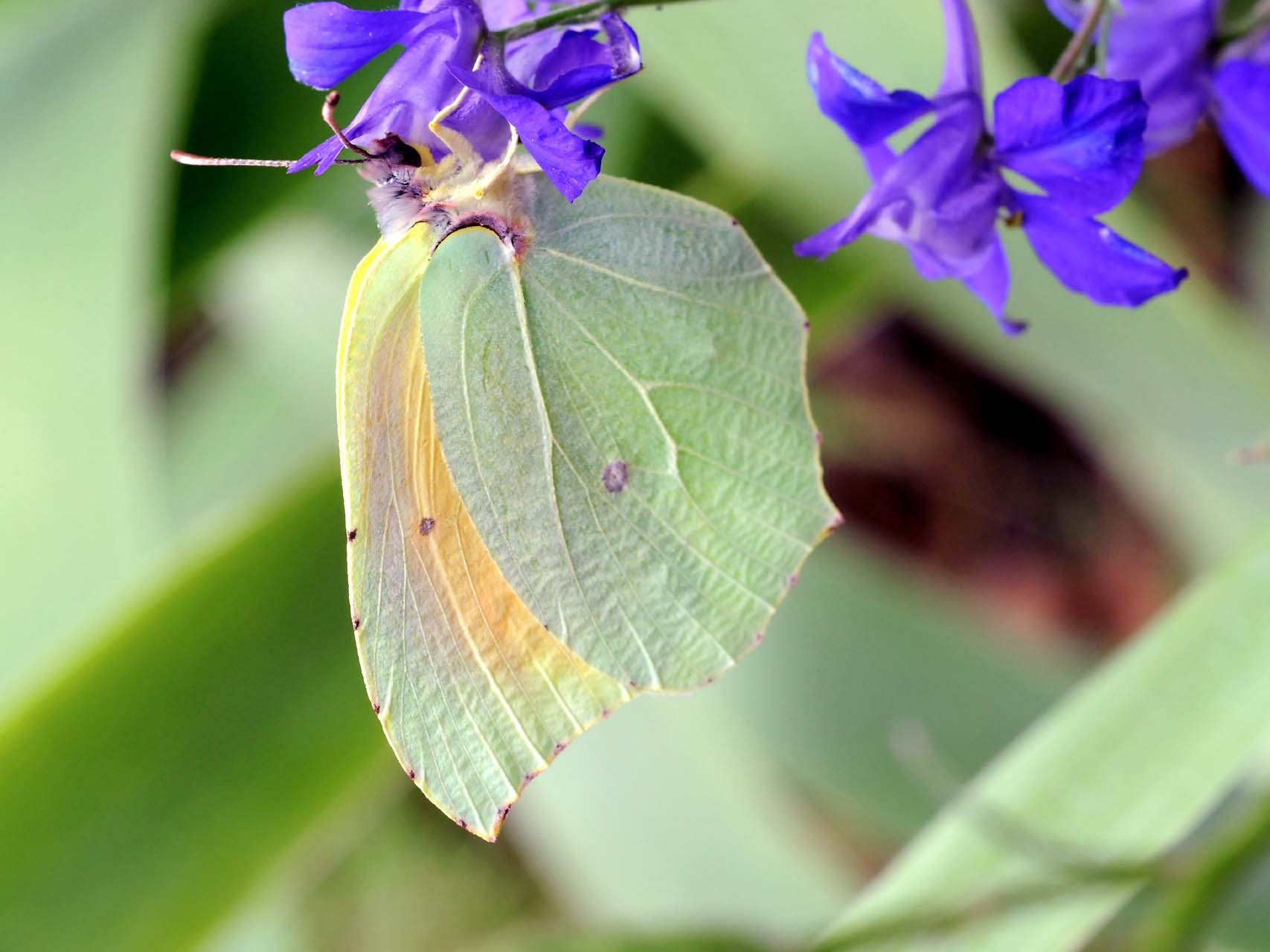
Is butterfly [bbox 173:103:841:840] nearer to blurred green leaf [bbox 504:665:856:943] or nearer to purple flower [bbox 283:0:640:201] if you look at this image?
purple flower [bbox 283:0:640:201]

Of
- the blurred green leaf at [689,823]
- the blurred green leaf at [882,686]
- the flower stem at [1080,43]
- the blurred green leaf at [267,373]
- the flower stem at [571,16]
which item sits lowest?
the blurred green leaf at [689,823]

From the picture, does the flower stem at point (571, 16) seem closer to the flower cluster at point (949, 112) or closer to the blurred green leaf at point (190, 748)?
the flower cluster at point (949, 112)

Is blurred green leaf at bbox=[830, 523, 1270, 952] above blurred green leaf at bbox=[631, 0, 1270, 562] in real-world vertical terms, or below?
below

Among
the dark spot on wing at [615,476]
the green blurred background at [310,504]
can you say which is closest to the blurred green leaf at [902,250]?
the green blurred background at [310,504]

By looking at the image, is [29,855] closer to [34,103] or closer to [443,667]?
[443,667]

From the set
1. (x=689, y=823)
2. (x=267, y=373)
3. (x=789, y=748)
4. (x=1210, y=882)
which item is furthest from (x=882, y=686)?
(x=267, y=373)

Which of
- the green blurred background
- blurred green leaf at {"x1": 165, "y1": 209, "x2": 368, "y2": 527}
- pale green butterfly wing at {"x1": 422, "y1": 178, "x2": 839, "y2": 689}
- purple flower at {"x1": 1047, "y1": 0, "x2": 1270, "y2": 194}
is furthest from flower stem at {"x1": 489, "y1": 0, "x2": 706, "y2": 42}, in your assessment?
blurred green leaf at {"x1": 165, "y1": 209, "x2": 368, "y2": 527}
